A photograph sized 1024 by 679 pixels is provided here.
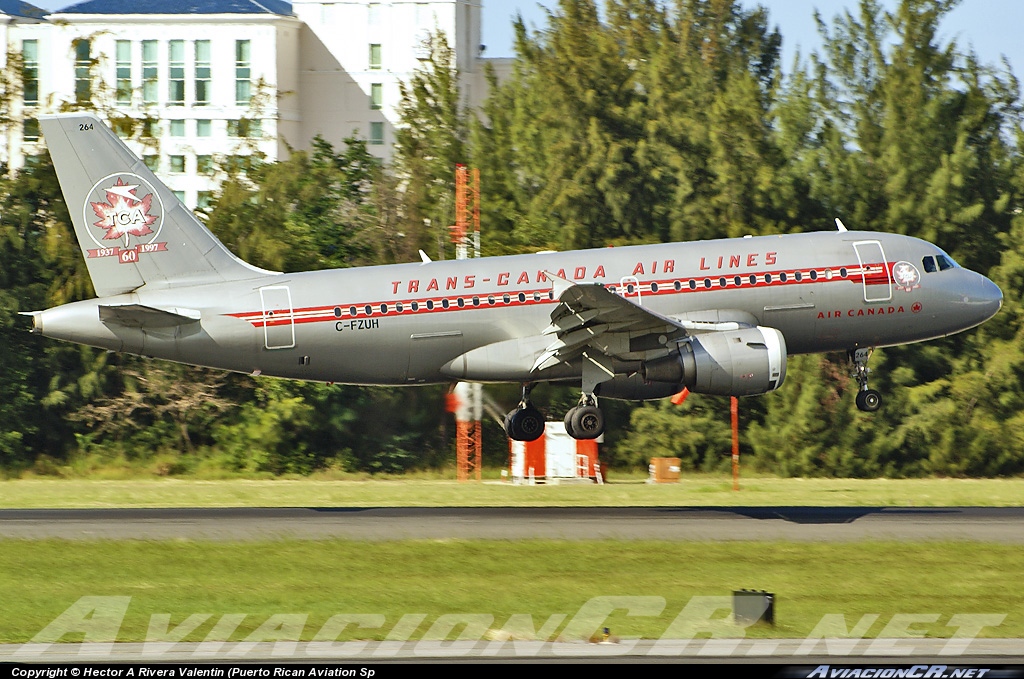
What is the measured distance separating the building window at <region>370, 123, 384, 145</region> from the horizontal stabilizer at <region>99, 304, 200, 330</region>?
73284 millimetres

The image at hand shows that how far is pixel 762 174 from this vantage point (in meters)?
64.0

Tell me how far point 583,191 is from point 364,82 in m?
45.3

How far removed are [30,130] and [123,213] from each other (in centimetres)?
3372

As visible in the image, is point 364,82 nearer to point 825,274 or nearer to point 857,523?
point 825,274

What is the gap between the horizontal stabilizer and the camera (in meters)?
32.9

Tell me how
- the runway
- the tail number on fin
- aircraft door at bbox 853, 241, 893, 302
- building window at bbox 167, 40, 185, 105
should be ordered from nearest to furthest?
the runway → the tail number on fin → aircraft door at bbox 853, 241, 893, 302 → building window at bbox 167, 40, 185, 105

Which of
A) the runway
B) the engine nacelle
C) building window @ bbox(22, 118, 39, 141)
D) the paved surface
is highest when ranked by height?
building window @ bbox(22, 118, 39, 141)

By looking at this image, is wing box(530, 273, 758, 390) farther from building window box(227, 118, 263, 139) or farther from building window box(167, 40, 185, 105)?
building window box(167, 40, 185, 105)

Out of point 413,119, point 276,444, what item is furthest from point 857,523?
point 413,119

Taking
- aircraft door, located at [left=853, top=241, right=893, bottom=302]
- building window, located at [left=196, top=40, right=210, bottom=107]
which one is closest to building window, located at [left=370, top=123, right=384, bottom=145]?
building window, located at [left=196, top=40, right=210, bottom=107]

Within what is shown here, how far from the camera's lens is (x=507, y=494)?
38844mm

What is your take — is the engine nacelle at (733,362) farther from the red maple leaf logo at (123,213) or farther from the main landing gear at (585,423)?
the red maple leaf logo at (123,213)

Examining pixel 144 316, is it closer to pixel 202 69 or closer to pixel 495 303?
pixel 495 303

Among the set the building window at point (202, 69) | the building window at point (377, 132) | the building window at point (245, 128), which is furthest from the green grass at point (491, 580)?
the building window at point (202, 69)
